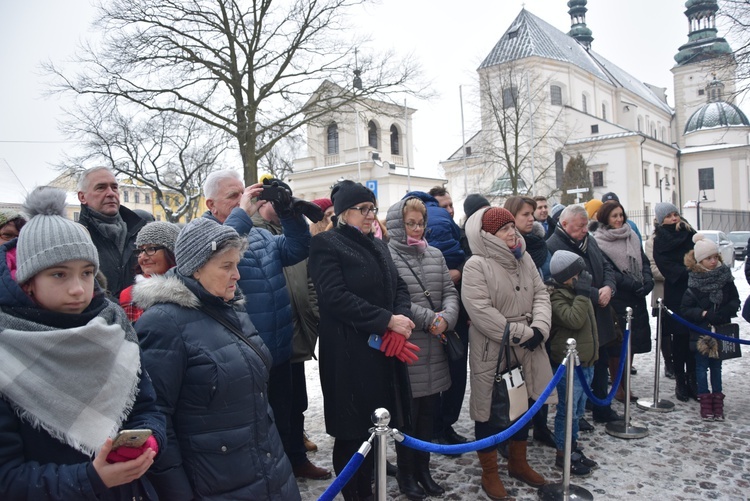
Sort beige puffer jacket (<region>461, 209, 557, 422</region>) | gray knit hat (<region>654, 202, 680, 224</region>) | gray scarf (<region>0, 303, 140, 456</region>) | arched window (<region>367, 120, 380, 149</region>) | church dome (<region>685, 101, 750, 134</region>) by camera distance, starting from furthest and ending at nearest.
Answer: church dome (<region>685, 101, 750, 134</region>) → arched window (<region>367, 120, 380, 149</region>) → gray knit hat (<region>654, 202, 680, 224</region>) → beige puffer jacket (<region>461, 209, 557, 422</region>) → gray scarf (<region>0, 303, 140, 456</region>)

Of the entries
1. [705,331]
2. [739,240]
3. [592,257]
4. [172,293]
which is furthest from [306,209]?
[739,240]

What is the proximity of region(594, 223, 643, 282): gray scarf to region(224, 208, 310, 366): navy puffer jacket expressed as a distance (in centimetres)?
401

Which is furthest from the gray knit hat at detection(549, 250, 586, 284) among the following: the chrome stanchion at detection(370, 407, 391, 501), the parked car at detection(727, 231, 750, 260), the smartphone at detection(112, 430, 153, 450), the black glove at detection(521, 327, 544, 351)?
the parked car at detection(727, 231, 750, 260)

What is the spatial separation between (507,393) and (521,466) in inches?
28.5

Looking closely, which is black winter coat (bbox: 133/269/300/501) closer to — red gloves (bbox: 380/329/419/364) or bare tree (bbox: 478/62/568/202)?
red gloves (bbox: 380/329/419/364)

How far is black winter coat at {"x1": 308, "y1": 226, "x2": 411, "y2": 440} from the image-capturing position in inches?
146

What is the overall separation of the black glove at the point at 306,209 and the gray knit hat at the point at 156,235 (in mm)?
857

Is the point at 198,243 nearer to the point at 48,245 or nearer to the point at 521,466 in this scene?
the point at 48,245

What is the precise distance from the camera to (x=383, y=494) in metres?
2.67

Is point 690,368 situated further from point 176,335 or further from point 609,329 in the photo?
point 176,335

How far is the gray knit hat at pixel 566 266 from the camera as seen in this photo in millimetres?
4926

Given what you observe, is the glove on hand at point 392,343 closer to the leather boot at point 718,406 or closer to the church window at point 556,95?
the leather boot at point 718,406

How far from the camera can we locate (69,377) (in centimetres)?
176

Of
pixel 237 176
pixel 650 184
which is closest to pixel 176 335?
pixel 237 176
